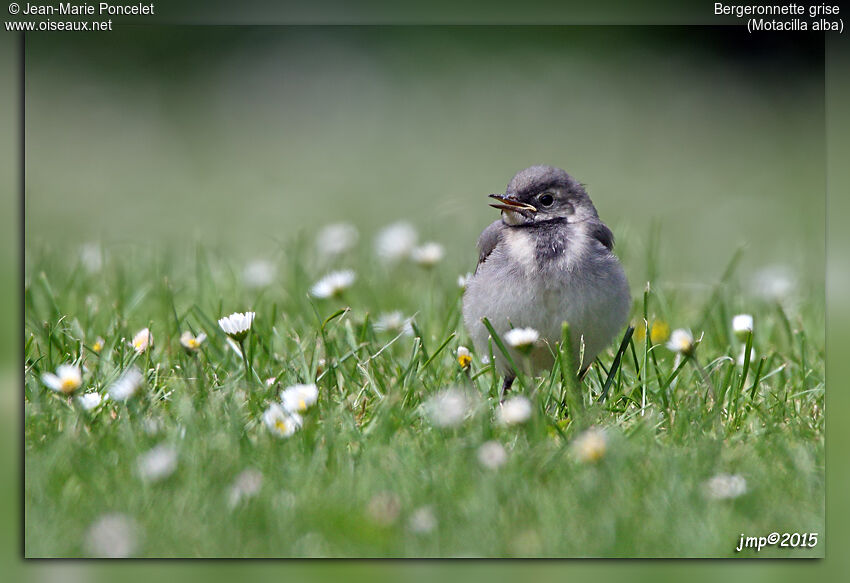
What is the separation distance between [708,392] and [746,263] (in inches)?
102

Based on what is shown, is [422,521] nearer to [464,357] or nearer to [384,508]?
[384,508]

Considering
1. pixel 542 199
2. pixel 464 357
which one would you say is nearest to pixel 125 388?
pixel 464 357

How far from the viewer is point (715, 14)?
11.6 feet

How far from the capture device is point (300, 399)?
347 centimetres

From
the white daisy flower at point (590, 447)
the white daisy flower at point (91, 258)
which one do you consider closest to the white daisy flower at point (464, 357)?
the white daisy flower at point (590, 447)

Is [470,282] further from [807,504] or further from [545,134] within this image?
[545,134]

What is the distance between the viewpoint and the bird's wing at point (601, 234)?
4262 millimetres

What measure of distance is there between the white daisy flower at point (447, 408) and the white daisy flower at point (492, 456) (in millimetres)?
212

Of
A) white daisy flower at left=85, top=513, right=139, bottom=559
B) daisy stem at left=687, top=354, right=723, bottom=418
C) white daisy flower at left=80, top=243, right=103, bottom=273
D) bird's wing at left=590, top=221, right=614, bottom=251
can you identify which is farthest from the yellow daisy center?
daisy stem at left=687, top=354, right=723, bottom=418

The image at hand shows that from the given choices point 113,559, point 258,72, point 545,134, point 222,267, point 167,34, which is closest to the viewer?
point 113,559

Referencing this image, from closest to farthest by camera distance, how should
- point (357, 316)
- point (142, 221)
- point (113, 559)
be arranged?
point (113, 559) → point (357, 316) → point (142, 221)

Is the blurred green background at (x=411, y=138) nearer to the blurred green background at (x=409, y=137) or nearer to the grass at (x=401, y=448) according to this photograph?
the blurred green background at (x=409, y=137)

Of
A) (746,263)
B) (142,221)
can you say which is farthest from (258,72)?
(746,263)

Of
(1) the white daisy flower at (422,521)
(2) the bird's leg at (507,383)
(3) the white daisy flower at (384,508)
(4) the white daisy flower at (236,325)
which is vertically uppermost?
(4) the white daisy flower at (236,325)
